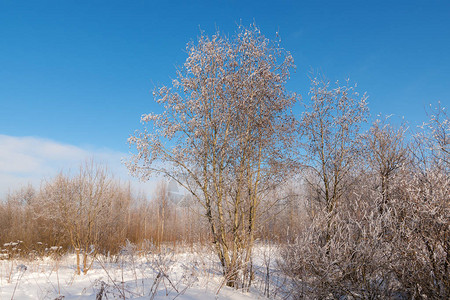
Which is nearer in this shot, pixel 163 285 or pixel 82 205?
pixel 163 285

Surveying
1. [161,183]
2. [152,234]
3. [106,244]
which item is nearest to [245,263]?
[106,244]

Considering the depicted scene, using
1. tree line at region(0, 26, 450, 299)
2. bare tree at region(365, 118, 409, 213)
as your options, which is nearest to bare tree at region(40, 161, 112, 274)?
tree line at region(0, 26, 450, 299)

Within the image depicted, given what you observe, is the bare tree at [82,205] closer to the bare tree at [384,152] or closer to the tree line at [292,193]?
the tree line at [292,193]

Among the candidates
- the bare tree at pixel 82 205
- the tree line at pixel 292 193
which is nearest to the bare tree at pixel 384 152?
the tree line at pixel 292 193

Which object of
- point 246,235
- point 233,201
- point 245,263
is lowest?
point 245,263

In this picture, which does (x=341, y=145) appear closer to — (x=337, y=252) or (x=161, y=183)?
(x=337, y=252)

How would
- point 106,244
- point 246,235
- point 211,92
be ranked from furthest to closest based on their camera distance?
point 106,244 < point 211,92 < point 246,235

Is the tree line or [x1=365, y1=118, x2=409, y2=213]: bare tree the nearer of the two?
the tree line

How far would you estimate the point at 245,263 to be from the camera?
271 inches

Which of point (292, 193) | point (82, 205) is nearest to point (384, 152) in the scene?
point (292, 193)

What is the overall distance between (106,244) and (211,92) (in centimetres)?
1290

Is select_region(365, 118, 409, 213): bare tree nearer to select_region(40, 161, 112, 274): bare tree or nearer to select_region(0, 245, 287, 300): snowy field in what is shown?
select_region(0, 245, 287, 300): snowy field

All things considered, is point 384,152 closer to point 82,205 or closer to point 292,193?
point 292,193

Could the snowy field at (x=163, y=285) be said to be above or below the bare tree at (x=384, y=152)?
below
